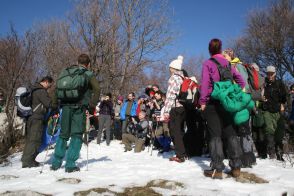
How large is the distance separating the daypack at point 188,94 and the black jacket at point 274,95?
147cm

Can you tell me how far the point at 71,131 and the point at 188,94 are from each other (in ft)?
7.70

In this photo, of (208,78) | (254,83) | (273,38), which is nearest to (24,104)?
(208,78)

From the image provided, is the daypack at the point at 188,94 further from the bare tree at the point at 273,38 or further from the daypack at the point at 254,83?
the bare tree at the point at 273,38

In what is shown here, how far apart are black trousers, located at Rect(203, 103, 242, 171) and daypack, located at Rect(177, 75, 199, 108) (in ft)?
4.89

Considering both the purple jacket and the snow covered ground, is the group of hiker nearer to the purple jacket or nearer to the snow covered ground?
the purple jacket

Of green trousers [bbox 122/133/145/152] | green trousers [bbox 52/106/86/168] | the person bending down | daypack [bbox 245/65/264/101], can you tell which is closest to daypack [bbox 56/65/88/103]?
green trousers [bbox 52/106/86/168]

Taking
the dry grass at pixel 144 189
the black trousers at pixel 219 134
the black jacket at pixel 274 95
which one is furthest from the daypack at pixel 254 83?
the dry grass at pixel 144 189

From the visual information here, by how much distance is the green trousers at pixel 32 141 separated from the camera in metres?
5.90

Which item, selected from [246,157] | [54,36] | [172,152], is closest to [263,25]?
[54,36]

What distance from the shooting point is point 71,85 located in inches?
201

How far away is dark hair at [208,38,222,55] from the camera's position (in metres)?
4.93

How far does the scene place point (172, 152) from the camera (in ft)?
26.2

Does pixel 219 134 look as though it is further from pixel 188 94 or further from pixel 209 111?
pixel 188 94

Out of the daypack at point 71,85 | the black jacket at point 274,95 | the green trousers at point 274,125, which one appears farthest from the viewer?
the black jacket at point 274,95
